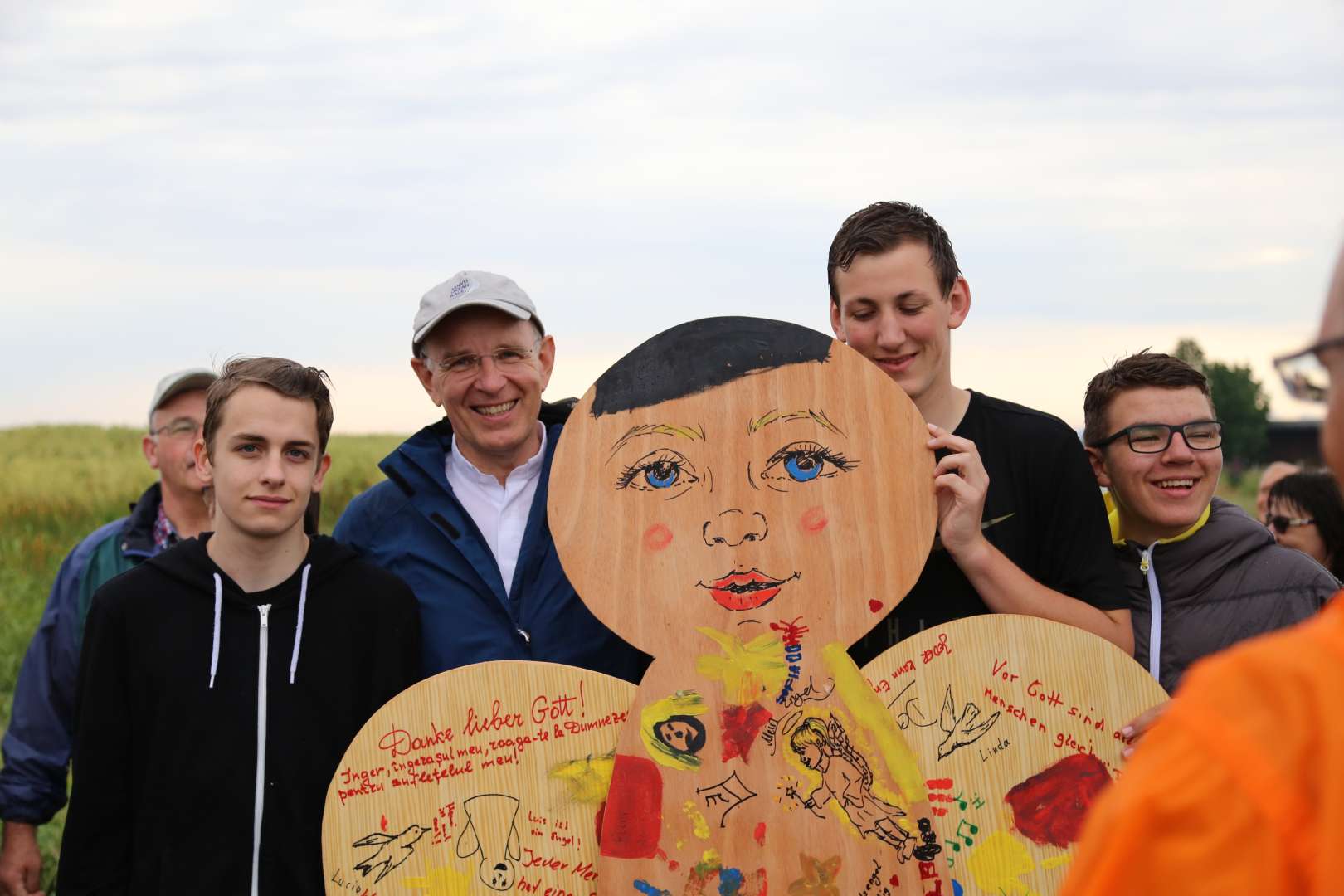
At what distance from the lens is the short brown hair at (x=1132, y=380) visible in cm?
348

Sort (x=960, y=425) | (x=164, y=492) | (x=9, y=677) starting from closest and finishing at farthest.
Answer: (x=960, y=425) → (x=164, y=492) → (x=9, y=677)

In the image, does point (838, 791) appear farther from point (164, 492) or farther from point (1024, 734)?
point (164, 492)

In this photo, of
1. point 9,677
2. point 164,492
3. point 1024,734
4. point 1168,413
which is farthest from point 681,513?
point 9,677

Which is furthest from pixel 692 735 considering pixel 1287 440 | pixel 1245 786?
pixel 1287 440

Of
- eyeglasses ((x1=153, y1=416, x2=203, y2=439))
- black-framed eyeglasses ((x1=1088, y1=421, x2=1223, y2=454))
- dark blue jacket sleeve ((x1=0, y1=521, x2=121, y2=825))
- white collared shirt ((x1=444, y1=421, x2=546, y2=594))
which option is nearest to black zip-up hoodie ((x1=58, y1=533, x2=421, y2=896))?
white collared shirt ((x1=444, y1=421, x2=546, y2=594))

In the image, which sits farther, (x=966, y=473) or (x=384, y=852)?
(x=966, y=473)

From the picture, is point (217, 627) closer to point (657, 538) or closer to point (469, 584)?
point (469, 584)

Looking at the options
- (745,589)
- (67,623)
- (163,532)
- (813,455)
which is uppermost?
(163,532)

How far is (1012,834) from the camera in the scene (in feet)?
9.29

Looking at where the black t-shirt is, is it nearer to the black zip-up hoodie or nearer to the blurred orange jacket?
the black zip-up hoodie

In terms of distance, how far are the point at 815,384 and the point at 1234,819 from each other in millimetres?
2051

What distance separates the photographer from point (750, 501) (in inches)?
118

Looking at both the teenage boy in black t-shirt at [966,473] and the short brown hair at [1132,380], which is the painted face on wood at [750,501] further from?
the short brown hair at [1132,380]

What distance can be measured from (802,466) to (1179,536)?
1.17m
